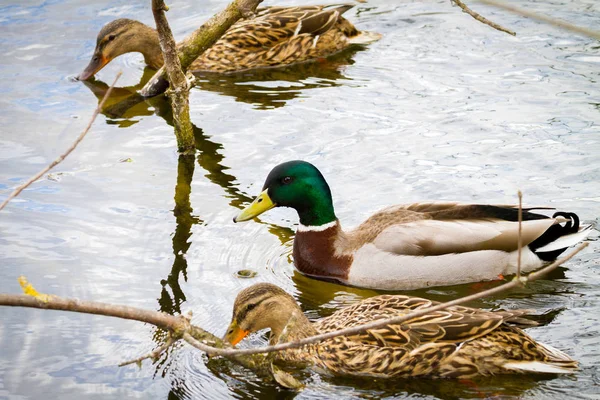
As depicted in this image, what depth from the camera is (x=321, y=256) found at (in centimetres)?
788

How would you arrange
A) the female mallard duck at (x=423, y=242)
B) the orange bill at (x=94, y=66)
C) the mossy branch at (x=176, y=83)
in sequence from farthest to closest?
1. the orange bill at (x=94, y=66)
2. the mossy branch at (x=176, y=83)
3. the female mallard duck at (x=423, y=242)

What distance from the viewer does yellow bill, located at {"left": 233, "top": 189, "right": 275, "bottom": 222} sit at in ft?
26.1

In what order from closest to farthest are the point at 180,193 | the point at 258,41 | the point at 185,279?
the point at 185,279, the point at 180,193, the point at 258,41

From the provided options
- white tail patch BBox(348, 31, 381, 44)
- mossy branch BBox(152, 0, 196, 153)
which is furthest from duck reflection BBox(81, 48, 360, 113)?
mossy branch BBox(152, 0, 196, 153)

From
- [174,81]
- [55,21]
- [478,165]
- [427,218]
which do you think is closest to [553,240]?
[427,218]

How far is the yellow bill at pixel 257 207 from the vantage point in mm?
7941

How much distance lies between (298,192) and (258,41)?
4.91 meters

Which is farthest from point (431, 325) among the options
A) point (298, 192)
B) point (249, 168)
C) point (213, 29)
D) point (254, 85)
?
point (254, 85)

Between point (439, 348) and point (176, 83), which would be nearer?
point (439, 348)

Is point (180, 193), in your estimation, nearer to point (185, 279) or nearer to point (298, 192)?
point (298, 192)

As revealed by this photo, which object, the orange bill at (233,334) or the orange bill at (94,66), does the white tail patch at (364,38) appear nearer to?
the orange bill at (94,66)

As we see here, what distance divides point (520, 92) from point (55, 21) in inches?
256

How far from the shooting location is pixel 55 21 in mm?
13633

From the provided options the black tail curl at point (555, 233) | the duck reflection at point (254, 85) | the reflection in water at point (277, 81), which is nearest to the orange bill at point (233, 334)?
the black tail curl at point (555, 233)
